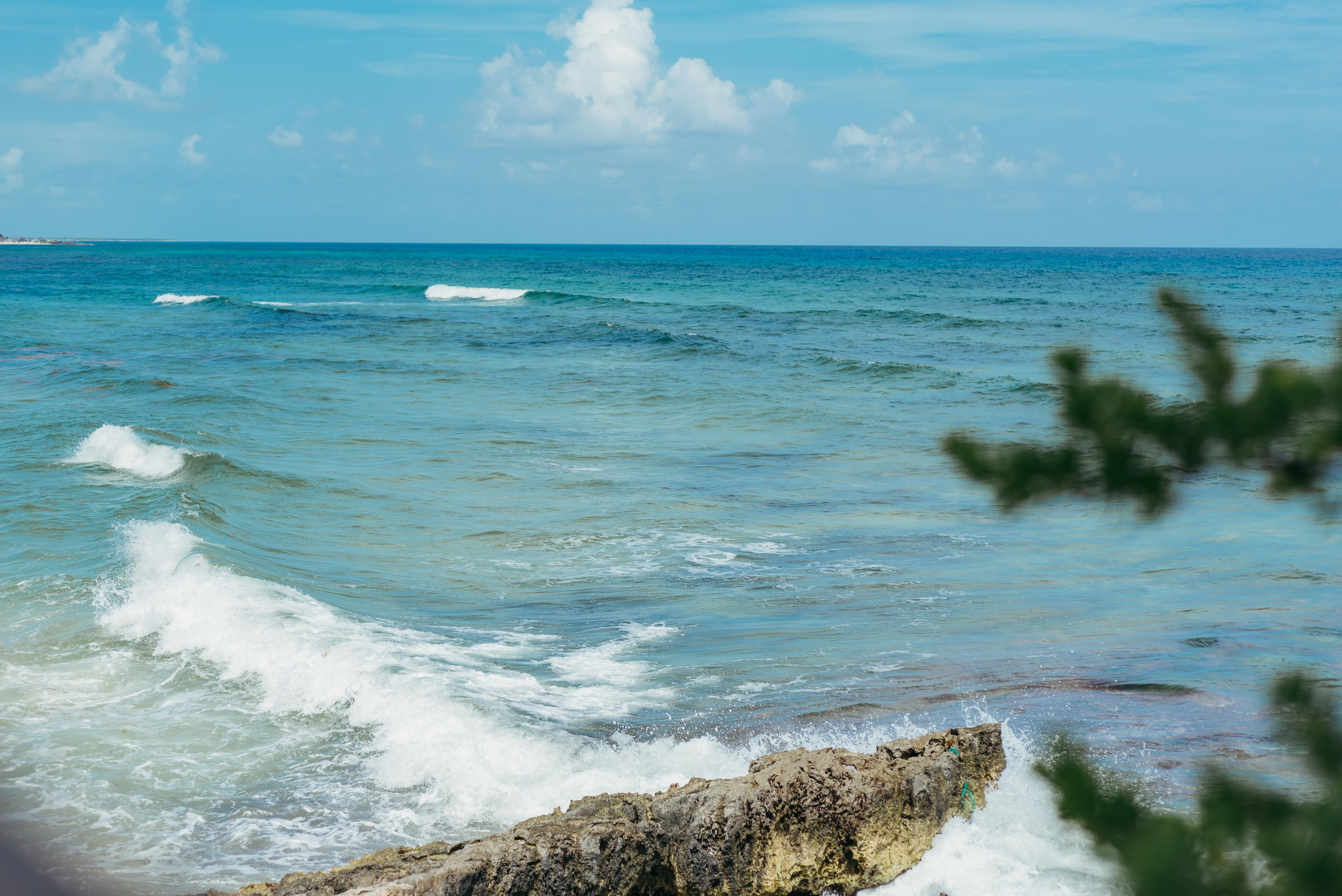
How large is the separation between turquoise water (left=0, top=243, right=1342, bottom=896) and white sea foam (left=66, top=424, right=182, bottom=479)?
0.26 feet

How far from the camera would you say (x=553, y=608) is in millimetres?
10117

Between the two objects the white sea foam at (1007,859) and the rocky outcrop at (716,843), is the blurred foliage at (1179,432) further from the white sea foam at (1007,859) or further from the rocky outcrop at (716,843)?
the white sea foam at (1007,859)

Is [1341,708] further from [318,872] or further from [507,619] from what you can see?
[507,619]

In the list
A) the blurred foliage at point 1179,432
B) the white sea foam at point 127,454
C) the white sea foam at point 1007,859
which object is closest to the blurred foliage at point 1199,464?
the blurred foliage at point 1179,432

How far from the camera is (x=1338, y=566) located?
1146cm

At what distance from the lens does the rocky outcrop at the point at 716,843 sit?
4660mm

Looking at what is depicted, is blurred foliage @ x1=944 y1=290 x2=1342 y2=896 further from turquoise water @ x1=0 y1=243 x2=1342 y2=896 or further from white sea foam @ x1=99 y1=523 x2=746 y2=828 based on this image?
white sea foam @ x1=99 y1=523 x2=746 y2=828

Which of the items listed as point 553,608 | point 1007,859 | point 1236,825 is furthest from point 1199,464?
point 553,608

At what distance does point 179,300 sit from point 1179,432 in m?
55.2

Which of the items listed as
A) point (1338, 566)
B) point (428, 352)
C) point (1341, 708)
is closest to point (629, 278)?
point (428, 352)

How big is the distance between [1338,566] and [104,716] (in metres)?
12.2

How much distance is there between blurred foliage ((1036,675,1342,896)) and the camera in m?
1.70

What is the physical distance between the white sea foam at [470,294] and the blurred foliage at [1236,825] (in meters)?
54.4

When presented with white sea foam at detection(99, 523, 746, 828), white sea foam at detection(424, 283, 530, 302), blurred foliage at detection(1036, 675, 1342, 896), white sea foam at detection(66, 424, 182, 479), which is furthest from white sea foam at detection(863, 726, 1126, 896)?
white sea foam at detection(424, 283, 530, 302)
